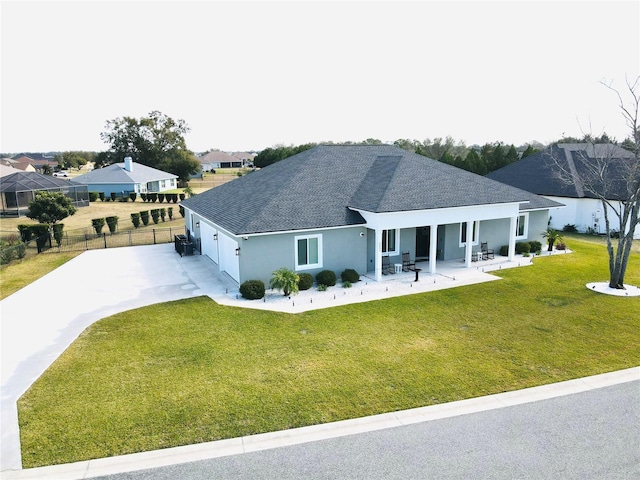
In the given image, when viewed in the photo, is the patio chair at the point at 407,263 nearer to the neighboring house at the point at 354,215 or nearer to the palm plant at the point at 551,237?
the neighboring house at the point at 354,215

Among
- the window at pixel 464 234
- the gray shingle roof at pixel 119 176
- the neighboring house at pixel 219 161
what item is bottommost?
the window at pixel 464 234

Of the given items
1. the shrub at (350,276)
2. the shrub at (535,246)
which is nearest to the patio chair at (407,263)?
the shrub at (350,276)

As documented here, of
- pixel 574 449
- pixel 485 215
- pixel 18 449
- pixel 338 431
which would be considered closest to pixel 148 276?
pixel 18 449

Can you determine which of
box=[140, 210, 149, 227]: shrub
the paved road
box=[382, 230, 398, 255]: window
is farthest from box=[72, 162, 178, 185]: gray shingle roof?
the paved road

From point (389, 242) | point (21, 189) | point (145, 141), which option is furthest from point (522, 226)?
point (145, 141)

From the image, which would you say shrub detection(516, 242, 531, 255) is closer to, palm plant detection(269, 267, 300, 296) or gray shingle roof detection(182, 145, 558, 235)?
gray shingle roof detection(182, 145, 558, 235)

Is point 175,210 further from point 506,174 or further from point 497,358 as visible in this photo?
point 497,358
